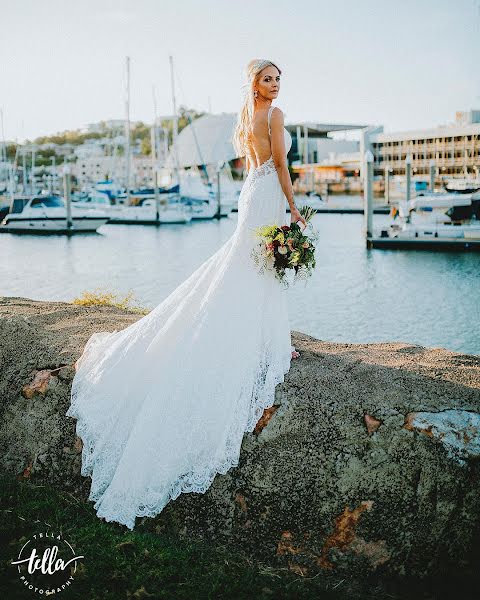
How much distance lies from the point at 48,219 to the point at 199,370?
130ft

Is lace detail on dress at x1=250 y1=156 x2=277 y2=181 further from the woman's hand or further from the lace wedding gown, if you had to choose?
the woman's hand

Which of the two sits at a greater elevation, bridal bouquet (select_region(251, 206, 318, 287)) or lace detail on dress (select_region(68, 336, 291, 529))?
bridal bouquet (select_region(251, 206, 318, 287))

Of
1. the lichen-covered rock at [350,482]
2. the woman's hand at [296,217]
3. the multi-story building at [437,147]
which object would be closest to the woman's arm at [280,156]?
the woman's hand at [296,217]

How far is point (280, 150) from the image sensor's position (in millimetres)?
4383

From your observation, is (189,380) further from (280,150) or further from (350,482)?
(280,150)

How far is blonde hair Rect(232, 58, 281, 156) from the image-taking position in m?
4.34

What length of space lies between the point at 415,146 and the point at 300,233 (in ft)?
276

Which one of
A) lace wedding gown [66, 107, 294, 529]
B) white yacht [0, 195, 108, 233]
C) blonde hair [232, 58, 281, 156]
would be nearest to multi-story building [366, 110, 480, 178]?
white yacht [0, 195, 108, 233]

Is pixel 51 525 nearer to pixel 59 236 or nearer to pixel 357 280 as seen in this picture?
pixel 357 280

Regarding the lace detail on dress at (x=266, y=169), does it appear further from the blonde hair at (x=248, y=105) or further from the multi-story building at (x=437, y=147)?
the multi-story building at (x=437, y=147)

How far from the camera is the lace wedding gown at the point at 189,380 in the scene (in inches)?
153

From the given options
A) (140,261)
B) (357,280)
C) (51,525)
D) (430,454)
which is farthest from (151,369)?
(140,261)

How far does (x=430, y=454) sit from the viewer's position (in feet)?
12.8

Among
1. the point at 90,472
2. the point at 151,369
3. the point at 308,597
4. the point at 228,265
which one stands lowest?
the point at 308,597
